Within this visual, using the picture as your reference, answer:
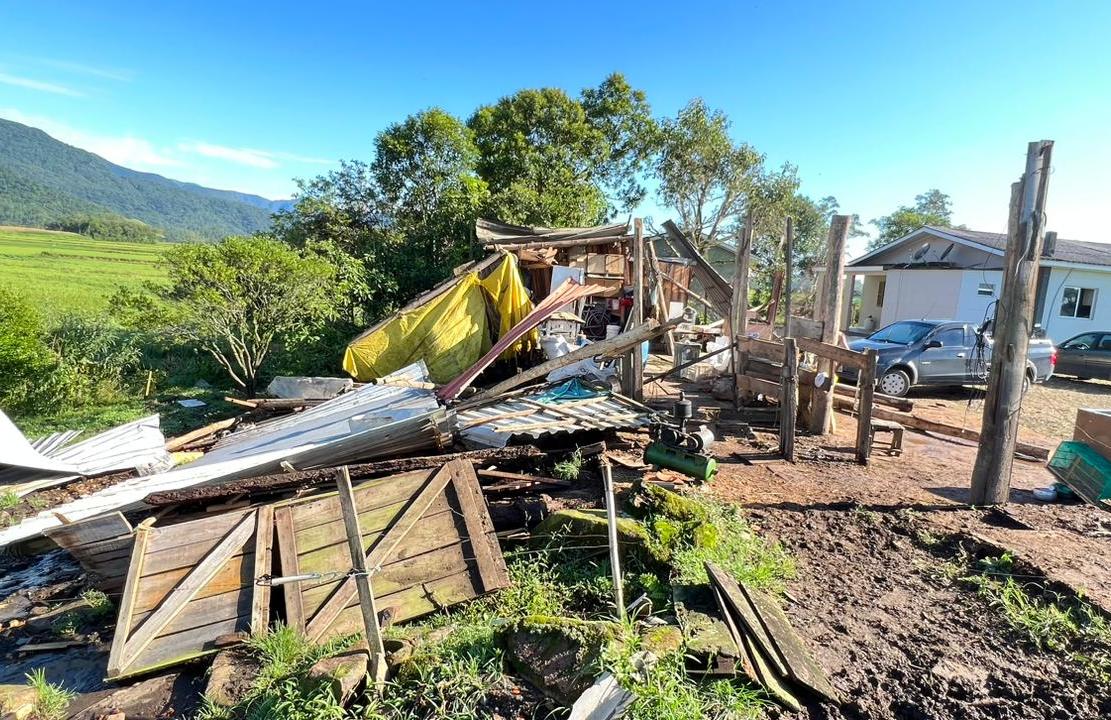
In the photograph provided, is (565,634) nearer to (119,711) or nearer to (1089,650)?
(119,711)

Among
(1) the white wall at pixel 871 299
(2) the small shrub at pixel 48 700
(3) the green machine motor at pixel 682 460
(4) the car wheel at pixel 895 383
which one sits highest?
(1) the white wall at pixel 871 299

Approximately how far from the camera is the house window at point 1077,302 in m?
17.6

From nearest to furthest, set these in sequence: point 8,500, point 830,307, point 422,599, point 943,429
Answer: point 422,599
point 8,500
point 943,429
point 830,307

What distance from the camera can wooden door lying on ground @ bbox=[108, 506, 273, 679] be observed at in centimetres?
355

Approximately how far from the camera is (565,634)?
121 inches

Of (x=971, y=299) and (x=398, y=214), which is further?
(x=971, y=299)

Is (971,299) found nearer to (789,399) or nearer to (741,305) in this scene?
(741,305)

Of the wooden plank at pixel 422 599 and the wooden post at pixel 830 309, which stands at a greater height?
the wooden post at pixel 830 309

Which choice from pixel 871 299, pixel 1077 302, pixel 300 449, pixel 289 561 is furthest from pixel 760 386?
pixel 871 299

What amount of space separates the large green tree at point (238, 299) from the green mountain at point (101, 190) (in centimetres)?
12791

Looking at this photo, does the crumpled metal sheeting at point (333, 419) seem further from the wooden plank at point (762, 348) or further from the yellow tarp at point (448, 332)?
the wooden plank at point (762, 348)

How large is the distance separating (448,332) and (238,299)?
13.0 feet

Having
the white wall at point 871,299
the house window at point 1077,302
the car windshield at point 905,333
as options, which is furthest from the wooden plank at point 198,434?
the white wall at point 871,299

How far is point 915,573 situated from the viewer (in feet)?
14.9
